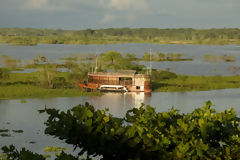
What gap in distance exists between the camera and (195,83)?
3073 inches

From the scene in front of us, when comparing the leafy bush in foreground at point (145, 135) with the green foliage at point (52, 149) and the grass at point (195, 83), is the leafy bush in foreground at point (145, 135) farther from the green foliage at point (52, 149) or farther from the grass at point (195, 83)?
the grass at point (195, 83)

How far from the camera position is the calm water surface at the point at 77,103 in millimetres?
34469

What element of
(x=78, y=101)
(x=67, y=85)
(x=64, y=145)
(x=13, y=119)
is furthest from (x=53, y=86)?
(x=64, y=145)

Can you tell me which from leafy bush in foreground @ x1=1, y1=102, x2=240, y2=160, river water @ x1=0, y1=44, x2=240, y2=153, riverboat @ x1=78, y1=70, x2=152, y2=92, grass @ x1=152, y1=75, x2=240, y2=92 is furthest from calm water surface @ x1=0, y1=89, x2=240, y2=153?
leafy bush in foreground @ x1=1, y1=102, x2=240, y2=160

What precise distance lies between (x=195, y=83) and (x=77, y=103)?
32179 millimetres

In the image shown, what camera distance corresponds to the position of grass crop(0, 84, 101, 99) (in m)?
60.5

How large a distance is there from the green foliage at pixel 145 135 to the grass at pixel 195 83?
5542 cm

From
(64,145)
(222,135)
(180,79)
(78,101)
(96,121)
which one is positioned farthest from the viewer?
(180,79)

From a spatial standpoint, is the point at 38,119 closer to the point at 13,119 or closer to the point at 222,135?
the point at 13,119

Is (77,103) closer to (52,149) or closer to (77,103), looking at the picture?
(77,103)

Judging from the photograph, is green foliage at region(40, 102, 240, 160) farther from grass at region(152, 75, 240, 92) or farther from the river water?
grass at region(152, 75, 240, 92)

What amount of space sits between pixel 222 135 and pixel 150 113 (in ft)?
8.70

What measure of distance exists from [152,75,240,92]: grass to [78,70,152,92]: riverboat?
154 inches

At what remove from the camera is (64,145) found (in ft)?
107
